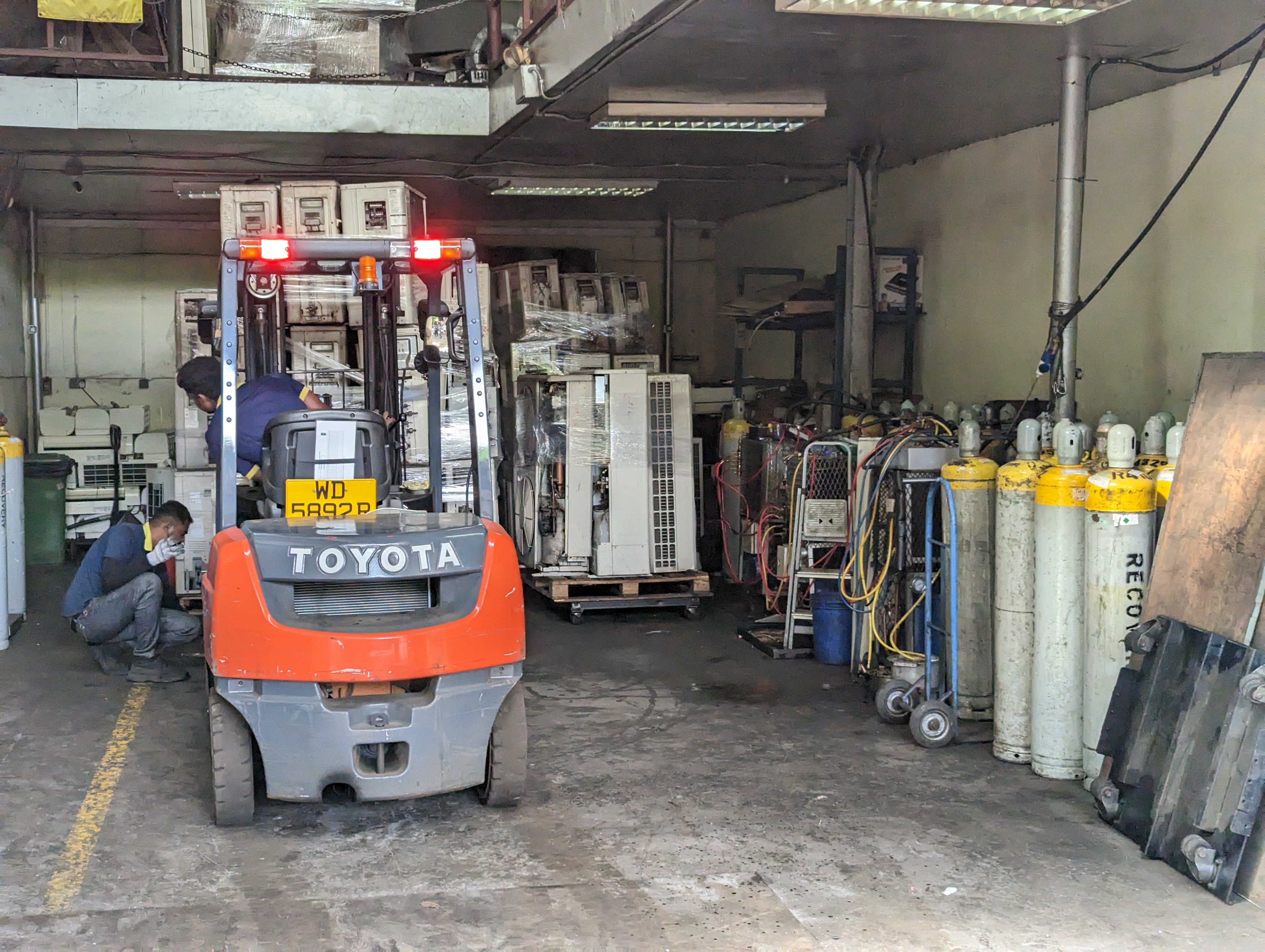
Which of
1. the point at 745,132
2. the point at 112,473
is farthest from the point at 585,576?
the point at 112,473

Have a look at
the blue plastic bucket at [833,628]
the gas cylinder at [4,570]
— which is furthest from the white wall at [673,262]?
the gas cylinder at [4,570]

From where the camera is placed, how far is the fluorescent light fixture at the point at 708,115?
8.17 meters

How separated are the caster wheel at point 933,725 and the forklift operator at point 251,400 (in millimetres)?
3516

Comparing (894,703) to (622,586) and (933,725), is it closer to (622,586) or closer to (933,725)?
(933,725)

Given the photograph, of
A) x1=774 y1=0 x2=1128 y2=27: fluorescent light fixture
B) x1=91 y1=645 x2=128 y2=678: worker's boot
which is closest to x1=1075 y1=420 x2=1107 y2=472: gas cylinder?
x1=774 y1=0 x2=1128 y2=27: fluorescent light fixture

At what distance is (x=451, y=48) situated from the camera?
11.8 meters

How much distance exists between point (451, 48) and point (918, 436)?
22.4ft

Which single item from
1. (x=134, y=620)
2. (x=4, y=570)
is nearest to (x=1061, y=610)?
(x=134, y=620)

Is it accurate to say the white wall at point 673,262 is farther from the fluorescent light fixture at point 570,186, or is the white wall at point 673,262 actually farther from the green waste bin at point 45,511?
the green waste bin at point 45,511

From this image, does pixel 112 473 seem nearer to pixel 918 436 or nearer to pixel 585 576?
pixel 585 576

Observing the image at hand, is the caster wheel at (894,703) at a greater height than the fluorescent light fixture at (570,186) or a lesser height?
lesser

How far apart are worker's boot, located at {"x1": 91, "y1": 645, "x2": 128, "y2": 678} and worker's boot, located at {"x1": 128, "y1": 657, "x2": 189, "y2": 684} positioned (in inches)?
3.3

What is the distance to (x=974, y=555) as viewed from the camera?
6816 millimetres

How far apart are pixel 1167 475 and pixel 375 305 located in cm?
415
